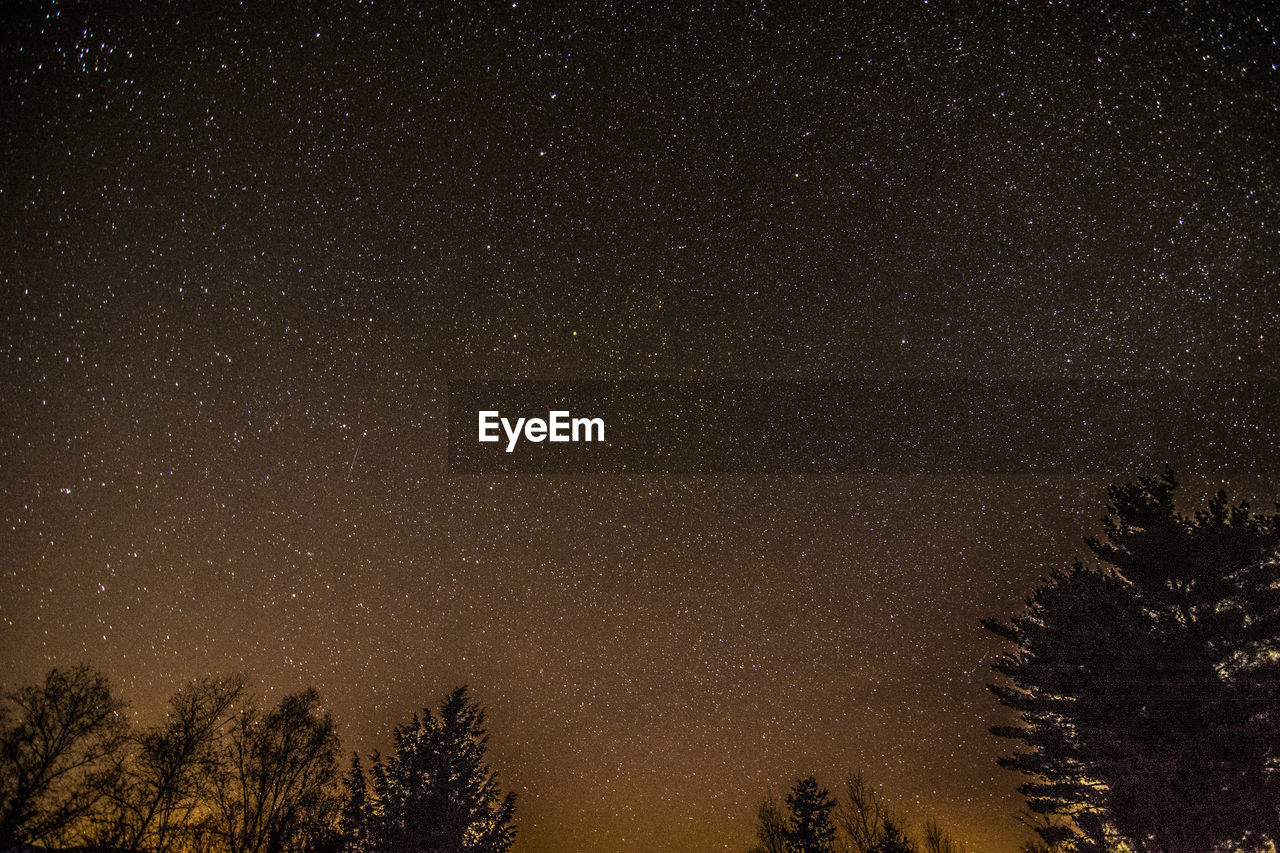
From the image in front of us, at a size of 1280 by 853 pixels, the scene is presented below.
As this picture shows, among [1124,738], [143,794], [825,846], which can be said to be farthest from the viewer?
[825,846]

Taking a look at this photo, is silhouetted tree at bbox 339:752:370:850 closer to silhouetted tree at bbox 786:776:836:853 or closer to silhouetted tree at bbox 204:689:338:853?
silhouetted tree at bbox 204:689:338:853

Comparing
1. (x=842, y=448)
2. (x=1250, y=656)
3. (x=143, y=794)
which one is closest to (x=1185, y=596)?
(x=1250, y=656)

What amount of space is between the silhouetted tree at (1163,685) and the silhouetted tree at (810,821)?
13.0 metres

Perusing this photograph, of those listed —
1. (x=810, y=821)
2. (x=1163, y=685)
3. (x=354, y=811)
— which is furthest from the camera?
(x=810, y=821)

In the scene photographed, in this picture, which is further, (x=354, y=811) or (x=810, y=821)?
(x=810, y=821)

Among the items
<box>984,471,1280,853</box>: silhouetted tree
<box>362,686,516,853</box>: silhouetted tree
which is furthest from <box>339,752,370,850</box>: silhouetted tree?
<box>984,471,1280,853</box>: silhouetted tree

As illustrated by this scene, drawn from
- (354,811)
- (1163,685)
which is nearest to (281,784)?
(354,811)

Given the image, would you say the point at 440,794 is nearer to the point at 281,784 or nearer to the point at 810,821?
the point at 281,784

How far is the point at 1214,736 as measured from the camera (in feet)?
30.7

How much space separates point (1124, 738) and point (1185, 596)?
2.79m

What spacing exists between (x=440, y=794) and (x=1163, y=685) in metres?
16.6

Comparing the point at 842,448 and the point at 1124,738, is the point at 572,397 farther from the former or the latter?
the point at 1124,738

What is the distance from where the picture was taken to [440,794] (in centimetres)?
1645

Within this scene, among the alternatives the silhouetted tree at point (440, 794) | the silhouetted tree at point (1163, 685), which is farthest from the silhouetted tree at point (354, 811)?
the silhouetted tree at point (1163, 685)
